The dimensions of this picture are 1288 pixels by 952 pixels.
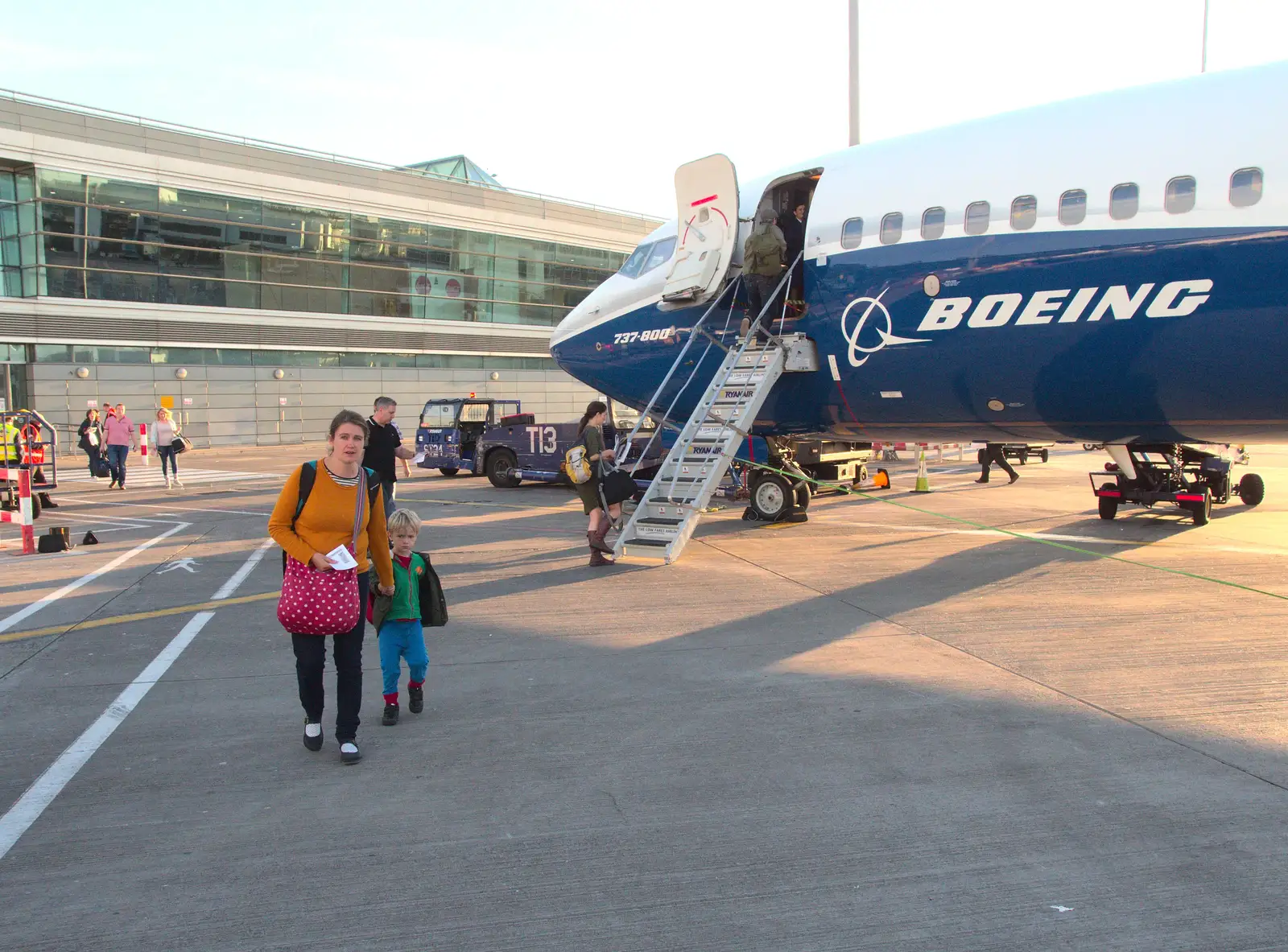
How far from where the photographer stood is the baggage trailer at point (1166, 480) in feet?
44.5

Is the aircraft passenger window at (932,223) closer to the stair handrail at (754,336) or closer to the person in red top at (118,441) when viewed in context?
the stair handrail at (754,336)

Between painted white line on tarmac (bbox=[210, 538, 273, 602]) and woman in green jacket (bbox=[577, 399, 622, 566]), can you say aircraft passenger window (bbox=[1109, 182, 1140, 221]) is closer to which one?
woman in green jacket (bbox=[577, 399, 622, 566])

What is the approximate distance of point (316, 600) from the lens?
5.21 meters

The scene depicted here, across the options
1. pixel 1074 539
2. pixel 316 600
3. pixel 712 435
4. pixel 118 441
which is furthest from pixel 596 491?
pixel 118 441

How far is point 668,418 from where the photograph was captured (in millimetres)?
14680

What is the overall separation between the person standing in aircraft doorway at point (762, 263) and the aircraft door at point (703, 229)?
354 mm

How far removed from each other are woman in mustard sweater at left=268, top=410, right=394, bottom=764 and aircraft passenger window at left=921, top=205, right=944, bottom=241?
7926mm

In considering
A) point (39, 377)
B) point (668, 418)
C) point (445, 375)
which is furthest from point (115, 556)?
point (445, 375)

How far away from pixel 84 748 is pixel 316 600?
177 centimetres

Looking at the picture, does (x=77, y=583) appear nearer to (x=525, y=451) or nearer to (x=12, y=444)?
(x=12, y=444)

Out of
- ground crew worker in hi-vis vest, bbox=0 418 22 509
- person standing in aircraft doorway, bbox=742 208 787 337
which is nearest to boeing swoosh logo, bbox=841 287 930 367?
person standing in aircraft doorway, bbox=742 208 787 337

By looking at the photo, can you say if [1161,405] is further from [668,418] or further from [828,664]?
[668,418]

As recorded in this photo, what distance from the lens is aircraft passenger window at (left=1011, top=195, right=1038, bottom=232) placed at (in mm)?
10500

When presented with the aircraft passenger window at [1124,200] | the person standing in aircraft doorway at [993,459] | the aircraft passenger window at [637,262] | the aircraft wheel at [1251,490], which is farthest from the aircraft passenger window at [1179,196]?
the person standing in aircraft doorway at [993,459]
